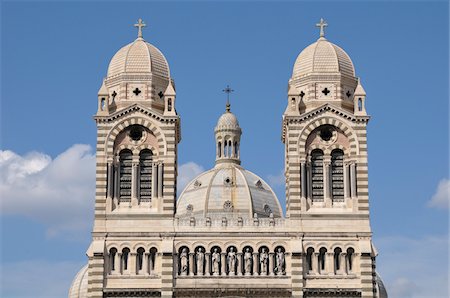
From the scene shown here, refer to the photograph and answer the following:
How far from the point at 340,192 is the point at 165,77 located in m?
10.4

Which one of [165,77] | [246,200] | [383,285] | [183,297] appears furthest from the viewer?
[383,285]

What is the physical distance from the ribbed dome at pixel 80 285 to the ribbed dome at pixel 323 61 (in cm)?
2466

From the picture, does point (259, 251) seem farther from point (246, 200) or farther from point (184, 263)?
point (246, 200)

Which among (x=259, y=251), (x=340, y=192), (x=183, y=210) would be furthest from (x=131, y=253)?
(x=183, y=210)

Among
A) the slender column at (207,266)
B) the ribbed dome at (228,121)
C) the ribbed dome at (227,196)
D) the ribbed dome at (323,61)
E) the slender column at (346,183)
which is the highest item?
the ribbed dome at (228,121)

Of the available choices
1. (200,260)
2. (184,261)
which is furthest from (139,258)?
(200,260)

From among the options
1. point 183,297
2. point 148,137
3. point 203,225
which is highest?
point 148,137

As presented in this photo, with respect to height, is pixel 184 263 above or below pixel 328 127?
below

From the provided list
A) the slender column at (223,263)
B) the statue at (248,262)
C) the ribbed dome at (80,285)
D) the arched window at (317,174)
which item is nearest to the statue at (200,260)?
the slender column at (223,263)

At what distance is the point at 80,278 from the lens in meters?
77.1

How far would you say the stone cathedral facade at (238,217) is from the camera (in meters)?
54.9

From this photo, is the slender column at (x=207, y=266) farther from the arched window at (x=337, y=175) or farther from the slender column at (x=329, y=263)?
the arched window at (x=337, y=175)

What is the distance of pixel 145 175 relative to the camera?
5681cm

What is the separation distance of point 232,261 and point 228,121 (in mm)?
22755
